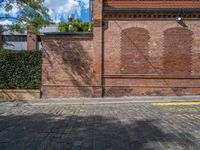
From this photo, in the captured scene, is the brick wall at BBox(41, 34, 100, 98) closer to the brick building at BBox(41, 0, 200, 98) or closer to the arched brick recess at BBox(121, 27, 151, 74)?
the brick building at BBox(41, 0, 200, 98)

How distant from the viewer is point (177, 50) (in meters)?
18.1

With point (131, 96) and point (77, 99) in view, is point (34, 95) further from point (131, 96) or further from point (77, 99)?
point (131, 96)

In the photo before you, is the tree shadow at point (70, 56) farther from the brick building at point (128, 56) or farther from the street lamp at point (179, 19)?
the street lamp at point (179, 19)

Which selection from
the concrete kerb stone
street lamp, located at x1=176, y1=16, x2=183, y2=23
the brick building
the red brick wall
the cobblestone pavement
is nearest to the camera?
the cobblestone pavement

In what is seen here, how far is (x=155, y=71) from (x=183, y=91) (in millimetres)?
2077

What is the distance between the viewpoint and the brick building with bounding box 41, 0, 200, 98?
1805 centimetres

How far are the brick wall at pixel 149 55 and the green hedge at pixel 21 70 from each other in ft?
13.5

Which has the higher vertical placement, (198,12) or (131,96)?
(198,12)

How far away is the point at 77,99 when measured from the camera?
1752cm

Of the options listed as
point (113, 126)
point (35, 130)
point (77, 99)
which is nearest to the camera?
point (35, 130)

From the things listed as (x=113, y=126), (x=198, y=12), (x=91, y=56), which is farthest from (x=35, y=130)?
(x=198, y=12)

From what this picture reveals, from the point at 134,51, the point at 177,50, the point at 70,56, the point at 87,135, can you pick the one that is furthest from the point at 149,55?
the point at 87,135

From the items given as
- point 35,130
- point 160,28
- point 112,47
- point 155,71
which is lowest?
point 35,130

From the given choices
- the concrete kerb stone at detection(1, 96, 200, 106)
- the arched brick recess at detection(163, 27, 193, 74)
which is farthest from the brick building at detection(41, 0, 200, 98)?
the concrete kerb stone at detection(1, 96, 200, 106)
